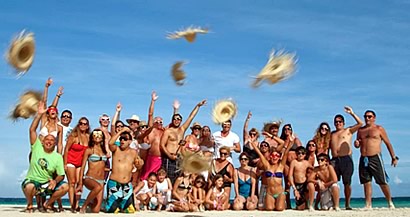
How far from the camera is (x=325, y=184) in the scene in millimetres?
12875

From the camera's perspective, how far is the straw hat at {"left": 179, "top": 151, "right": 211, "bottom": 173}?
40.0 ft

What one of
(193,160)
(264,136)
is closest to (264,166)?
(264,136)

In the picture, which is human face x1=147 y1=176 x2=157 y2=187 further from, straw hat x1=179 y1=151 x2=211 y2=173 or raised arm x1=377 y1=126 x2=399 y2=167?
raised arm x1=377 y1=126 x2=399 y2=167

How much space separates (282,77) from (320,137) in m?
2.35

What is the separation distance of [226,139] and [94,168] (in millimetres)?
3435

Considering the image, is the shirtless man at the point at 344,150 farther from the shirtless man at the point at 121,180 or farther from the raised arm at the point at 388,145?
the shirtless man at the point at 121,180

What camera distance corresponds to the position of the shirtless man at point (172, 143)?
41.6 feet

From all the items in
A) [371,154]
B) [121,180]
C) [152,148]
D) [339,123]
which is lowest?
[121,180]

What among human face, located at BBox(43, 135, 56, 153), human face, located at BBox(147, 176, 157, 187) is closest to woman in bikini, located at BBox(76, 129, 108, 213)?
human face, located at BBox(43, 135, 56, 153)

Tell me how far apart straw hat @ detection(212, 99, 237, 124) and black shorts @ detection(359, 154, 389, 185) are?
3143 mm

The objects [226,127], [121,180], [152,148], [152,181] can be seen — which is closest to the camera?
[121,180]

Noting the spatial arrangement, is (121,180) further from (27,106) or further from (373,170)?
(373,170)

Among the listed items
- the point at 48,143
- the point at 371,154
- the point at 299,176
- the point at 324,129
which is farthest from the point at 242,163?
the point at 48,143

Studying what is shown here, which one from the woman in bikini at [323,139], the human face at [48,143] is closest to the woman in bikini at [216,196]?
the woman in bikini at [323,139]
